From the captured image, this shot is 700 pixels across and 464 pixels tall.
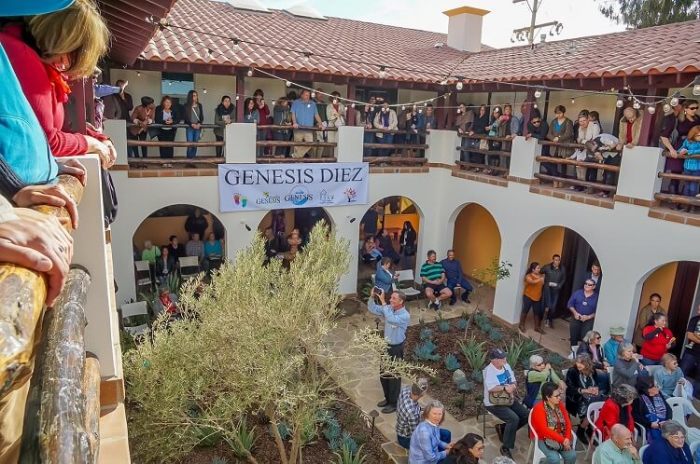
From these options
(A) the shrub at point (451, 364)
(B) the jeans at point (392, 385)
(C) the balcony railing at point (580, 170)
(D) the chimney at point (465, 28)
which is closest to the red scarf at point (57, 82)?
(B) the jeans at point (392, 385)

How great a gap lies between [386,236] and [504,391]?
26.0 ft

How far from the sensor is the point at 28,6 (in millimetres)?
1419

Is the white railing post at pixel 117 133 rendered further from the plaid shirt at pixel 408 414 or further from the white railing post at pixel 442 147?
the white railing post at pixel 442 147

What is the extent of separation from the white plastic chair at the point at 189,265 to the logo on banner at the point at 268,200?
2458 millimetres

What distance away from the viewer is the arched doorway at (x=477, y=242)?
600 inches

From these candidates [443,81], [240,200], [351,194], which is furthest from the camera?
[351,194]

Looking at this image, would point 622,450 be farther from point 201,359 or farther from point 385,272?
point 385,272

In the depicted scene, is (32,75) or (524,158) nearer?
(32,75)

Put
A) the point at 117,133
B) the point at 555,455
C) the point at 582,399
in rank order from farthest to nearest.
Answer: the point at 117,133, the point at 582,399, the point at 555,455

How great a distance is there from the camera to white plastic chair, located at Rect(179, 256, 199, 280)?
1283cm

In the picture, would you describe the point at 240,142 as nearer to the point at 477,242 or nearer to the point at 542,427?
the point at 477,242

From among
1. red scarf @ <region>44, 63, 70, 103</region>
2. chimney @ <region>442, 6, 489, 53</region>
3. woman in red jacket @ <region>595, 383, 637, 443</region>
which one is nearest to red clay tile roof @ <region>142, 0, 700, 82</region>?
chimney @ <region>442, 6, 489, 53</region>

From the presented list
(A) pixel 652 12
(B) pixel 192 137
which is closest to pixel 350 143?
(B) pixel 192 137

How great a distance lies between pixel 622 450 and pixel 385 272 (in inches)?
251
